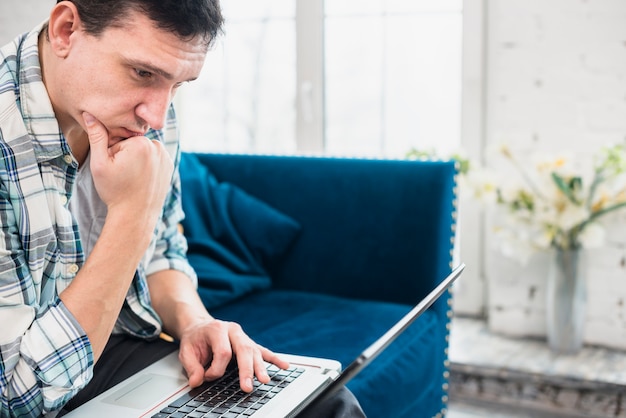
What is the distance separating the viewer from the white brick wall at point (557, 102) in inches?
99.1

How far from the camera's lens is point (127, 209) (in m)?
1.08

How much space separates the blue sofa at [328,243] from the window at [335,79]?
0.76 meters

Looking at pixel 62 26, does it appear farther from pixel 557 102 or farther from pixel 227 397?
pixel 557 102

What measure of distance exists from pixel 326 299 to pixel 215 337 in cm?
95

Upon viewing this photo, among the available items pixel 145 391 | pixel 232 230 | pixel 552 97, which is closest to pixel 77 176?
pixel 145 391

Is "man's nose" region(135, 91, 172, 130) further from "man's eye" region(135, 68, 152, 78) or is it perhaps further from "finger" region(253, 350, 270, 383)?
"finger" region(253, 350, 270, 383)

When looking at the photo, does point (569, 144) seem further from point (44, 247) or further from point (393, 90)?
point (44, 247)

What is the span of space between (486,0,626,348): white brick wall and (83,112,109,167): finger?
1.77 metres

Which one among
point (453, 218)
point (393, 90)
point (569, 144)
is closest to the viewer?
point (453, 218)

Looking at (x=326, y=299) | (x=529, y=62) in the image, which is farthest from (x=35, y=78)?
(x=529, y=62)

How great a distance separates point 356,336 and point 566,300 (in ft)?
3.28

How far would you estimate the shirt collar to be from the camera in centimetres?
108

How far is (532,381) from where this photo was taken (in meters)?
2.46

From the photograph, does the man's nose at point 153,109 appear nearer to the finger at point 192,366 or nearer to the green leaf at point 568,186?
the finger at point 192,366
